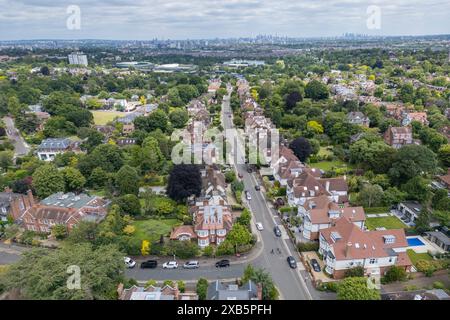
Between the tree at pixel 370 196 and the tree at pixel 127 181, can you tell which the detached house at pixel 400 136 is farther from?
the tree at pixel 127 181

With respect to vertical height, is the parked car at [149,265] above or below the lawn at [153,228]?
below

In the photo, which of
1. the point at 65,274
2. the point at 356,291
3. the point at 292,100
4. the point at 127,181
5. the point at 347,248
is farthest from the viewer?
the point at 292,100

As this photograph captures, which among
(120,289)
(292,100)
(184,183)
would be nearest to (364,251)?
(120,289)

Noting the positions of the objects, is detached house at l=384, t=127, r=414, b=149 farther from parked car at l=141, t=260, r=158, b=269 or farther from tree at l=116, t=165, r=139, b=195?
parked car at l=141, t=260, r=158, b=269

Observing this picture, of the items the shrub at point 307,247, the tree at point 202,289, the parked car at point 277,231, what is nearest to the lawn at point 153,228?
the tree at point 202,289

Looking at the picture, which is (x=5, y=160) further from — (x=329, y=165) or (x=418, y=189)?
(x=418, y=189)

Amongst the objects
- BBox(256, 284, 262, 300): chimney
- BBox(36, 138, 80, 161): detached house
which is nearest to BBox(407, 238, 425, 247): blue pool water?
BBox(256, 284, 262, 300): chimney

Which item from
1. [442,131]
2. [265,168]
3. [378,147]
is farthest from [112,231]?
[442,131]
